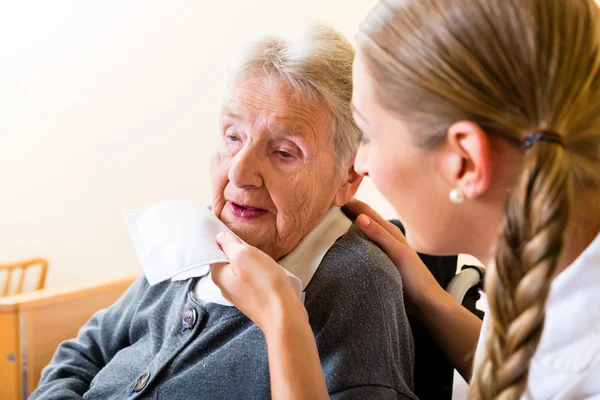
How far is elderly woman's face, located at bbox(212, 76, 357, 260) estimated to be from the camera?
117cm

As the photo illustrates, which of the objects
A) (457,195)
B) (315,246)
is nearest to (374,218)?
(315,246)

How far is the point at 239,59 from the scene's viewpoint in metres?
1.22

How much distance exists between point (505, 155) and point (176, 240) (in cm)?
67

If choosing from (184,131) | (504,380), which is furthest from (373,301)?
(184,131)

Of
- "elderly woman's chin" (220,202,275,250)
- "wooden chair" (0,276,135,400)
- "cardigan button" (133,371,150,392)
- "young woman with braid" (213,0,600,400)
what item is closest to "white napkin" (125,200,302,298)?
"elderly woman's chin" (220,202,275,250)

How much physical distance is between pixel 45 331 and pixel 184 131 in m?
1.38

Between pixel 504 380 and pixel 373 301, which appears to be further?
pixel 373 301

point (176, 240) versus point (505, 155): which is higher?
point (505, 155)

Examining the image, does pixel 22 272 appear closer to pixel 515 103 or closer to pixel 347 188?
pixel 347 188

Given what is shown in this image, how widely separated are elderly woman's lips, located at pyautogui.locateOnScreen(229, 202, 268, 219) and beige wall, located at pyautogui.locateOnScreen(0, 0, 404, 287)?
69.6 inches

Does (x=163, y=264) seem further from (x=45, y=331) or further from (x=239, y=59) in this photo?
(x=45, y=331)

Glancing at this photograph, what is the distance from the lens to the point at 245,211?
4.02 feet

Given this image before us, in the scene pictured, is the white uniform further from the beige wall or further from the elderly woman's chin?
the beige wall

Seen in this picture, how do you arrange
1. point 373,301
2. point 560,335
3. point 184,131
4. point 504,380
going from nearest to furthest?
point 504,380, point 560,335, point 373,301, point 184,131
